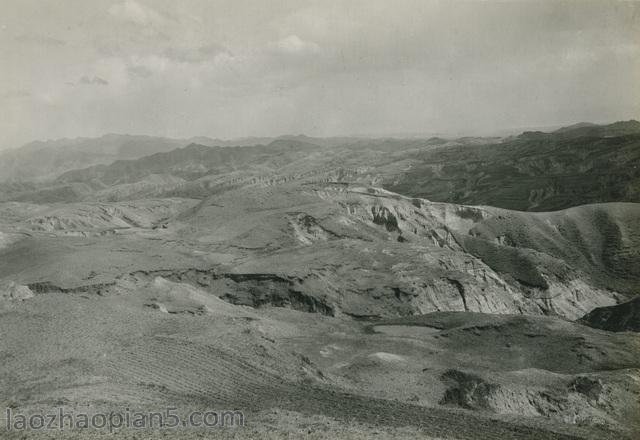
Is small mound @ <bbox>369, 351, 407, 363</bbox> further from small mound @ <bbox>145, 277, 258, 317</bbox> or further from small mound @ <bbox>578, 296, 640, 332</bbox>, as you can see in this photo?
small mound @ <bbox>578, 296, 640, 332</bbox>

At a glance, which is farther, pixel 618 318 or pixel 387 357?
pixel 618 318

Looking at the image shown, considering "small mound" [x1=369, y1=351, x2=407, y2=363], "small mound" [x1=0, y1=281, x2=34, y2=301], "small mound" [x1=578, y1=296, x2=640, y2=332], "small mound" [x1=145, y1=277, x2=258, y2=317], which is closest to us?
"small mound" [x1=369, y1=351, x2=407, y2=363]

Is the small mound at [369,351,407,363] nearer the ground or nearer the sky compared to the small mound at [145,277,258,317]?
nearer the ground

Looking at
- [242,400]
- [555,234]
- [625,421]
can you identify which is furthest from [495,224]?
[242,400]

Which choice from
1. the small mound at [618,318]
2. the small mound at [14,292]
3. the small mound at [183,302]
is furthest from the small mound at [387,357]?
the small mound at [14,292]

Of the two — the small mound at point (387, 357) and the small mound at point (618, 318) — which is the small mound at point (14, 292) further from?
the small mound at point (618, 318)

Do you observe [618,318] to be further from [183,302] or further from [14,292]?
[14,292]

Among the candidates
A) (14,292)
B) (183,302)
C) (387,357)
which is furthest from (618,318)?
(14,292)

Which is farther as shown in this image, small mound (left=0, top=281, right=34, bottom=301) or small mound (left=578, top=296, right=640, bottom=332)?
small mound (left=578, top=296, right=640, bottom=332)

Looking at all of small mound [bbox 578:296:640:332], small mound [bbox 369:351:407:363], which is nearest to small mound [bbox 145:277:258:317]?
small mound [bbox 369:351:407:363]
